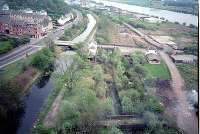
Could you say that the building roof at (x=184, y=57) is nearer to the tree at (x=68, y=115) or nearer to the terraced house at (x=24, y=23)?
the tree at (x=68, y=115)

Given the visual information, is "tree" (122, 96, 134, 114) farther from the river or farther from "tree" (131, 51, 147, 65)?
the river

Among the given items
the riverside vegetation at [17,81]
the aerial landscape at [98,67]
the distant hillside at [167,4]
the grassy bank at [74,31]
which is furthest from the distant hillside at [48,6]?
the distant hillside at [167,4]

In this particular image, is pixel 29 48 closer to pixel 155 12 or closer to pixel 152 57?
pixel 152 57

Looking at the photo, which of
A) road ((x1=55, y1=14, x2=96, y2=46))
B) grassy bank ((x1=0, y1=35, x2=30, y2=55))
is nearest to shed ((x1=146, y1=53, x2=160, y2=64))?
road ((x1=55, y1=14, x2=96, y2=46))

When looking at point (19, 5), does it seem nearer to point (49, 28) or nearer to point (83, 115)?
point (49, 28)

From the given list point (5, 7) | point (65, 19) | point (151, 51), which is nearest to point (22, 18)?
point (5, 7)

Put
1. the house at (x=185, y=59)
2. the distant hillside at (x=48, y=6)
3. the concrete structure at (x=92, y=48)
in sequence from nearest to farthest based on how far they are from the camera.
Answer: the house at (x=185, y=59) < the concrete structure at (x=92, y=48) < the distant hillside at (x=48, y=6)

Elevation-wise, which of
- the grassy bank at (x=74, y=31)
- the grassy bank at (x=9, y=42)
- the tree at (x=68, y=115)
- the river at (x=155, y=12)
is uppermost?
the river at (x=155, y=12)
